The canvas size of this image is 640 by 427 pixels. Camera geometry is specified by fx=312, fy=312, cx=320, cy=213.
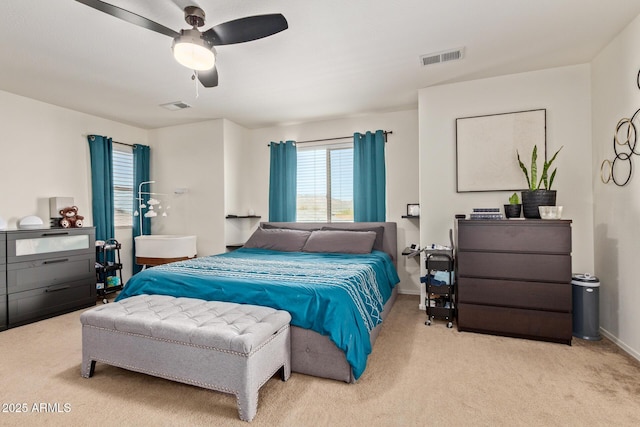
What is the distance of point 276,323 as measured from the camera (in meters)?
1.96

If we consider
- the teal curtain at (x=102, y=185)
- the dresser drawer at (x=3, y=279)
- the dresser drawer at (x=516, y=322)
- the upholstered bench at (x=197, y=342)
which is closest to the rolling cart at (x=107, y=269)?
the teal curtain at (x=102, y=185)

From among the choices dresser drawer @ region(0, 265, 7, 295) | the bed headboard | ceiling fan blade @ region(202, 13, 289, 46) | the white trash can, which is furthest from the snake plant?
dresser drawer @ region(0, 265, 7, 295)

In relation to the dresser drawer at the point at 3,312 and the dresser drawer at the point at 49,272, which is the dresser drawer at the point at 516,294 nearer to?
the dresser drawer at the point at 49,272

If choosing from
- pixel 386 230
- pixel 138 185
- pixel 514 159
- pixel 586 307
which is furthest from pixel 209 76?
pixel 586 307

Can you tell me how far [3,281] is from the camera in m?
3.15

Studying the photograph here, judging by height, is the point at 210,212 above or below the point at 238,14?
below

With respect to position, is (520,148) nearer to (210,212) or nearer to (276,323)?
(276,323)

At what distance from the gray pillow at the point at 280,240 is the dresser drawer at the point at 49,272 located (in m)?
1.98

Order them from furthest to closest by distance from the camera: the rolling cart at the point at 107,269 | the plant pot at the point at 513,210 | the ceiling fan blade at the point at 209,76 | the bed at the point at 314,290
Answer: the rolling cart at the point at 107,269 < the plant pot at the point at 513,210 < the ceiling fan blade at the point at 209,76 < the bed at the point at 314,290

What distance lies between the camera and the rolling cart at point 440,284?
10.3 feet

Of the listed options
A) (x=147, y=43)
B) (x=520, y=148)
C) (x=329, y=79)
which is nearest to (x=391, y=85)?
(x=329, y=79)

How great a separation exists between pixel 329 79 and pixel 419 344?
2.78 m

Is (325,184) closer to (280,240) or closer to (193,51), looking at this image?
(280,240)

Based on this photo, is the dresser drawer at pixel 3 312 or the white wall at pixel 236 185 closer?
the dresser drawer at pixel 3 312
